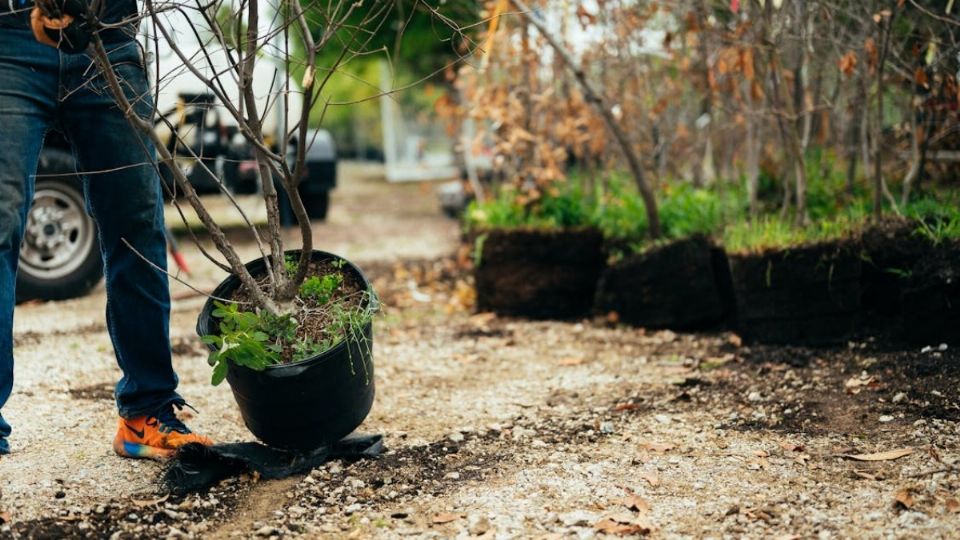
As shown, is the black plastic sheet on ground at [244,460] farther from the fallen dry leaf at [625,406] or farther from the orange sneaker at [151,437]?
the fallen dry leaf at [625,406]

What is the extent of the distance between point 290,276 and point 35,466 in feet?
3.06

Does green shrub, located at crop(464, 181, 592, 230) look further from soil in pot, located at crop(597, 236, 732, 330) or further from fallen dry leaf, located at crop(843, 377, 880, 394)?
fallen dry leaf, located at crop(843, 377, 880, 394)

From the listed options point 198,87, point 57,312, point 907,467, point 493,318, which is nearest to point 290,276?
point 907,467

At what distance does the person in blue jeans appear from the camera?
7.98ft

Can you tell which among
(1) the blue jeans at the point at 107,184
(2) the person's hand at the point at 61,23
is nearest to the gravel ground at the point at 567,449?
(1) the blue jeans at the point at 107,184

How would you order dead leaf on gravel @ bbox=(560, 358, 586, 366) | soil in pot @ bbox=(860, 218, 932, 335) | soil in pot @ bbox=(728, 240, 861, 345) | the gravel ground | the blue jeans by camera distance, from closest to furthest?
the gravel ground → the blue jeans → soil in pot @ bbox=(860, 218, 932, 335) → soil in pot @ bbox=(728, 240, 861, 345) → dead leaf on gravel @ bbox=(560, 358, 586, 366)

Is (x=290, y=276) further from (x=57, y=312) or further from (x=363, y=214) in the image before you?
(x=363, y=214)

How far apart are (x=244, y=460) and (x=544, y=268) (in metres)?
2.58

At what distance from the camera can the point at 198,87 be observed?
705 centimetres

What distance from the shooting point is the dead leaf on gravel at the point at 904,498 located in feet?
7.39

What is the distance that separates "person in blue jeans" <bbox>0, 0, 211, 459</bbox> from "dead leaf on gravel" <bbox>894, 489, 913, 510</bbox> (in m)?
1.91

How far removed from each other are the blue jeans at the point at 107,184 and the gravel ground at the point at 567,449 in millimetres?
337

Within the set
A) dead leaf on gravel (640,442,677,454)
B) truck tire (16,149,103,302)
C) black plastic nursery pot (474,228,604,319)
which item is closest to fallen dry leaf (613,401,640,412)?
dead leaf on gravel (640,442,677,454)

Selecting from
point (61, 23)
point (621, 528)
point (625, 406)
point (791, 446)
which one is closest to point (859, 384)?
point (791, 446)
